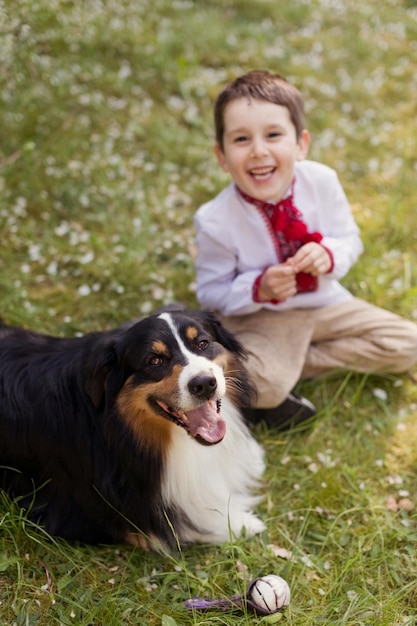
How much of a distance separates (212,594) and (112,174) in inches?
126

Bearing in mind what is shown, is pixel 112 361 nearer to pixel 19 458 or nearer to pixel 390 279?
pixel 19 458

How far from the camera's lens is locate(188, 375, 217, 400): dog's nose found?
88.6 inches

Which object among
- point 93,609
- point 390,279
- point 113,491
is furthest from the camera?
point 390,279

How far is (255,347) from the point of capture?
3.26 m

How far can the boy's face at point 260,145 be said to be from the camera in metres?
2.96

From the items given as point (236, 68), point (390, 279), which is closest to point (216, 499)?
point (390, 279)

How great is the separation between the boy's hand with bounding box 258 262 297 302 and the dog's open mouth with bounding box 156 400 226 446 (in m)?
0.80

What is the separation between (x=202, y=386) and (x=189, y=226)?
96.1 inches

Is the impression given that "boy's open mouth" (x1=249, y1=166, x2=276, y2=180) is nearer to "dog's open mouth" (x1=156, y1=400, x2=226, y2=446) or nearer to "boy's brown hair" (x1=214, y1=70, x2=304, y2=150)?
"boy's brown hair" (x1=214, y1=70, x2=304, y2=150)

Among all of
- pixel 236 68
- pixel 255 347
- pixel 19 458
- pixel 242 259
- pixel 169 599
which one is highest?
pixel 236 68

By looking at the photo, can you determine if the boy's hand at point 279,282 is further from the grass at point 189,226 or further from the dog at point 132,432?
the grass at point 189,226

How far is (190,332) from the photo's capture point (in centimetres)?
240

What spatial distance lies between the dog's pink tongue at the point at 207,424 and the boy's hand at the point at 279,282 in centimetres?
82

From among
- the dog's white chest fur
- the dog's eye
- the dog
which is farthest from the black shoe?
the dog's eye
